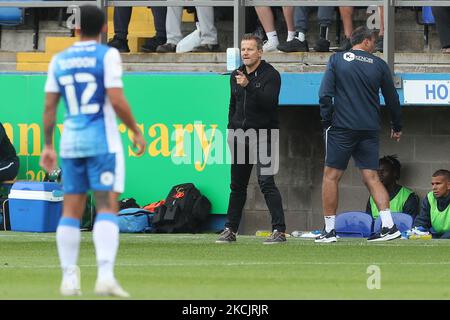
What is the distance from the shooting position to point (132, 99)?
17219mm

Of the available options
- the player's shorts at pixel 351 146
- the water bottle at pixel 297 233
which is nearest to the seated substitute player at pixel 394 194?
the water bottle at pixel 297 233

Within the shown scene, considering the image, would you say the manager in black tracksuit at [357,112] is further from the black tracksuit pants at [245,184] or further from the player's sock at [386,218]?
the black tracksuit pants at [245,184]

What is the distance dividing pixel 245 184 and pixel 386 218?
1.46 meters

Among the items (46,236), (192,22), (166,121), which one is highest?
(192,22)

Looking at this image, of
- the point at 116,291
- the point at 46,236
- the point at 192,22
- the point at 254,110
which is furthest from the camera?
the point at 192,22

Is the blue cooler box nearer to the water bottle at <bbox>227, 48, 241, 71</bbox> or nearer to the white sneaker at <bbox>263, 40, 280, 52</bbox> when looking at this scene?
the water bottle at <bbox>227, 48, 241, 71</bbox>

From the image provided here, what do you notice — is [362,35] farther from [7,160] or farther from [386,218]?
[7,160]

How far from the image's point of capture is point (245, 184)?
14.0 meters

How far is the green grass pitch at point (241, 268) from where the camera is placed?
30.8 ft

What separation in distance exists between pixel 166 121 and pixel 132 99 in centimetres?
51

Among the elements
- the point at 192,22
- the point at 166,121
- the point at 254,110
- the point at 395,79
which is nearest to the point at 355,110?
the point at 254,110

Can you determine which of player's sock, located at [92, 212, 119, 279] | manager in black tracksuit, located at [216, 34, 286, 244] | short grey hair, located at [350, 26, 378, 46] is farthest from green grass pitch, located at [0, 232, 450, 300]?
short grey hair, located at [350, 26, 378, 46]

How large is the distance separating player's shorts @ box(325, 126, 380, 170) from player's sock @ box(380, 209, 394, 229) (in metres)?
0.45

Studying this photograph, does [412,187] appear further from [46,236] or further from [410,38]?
[46,236]
